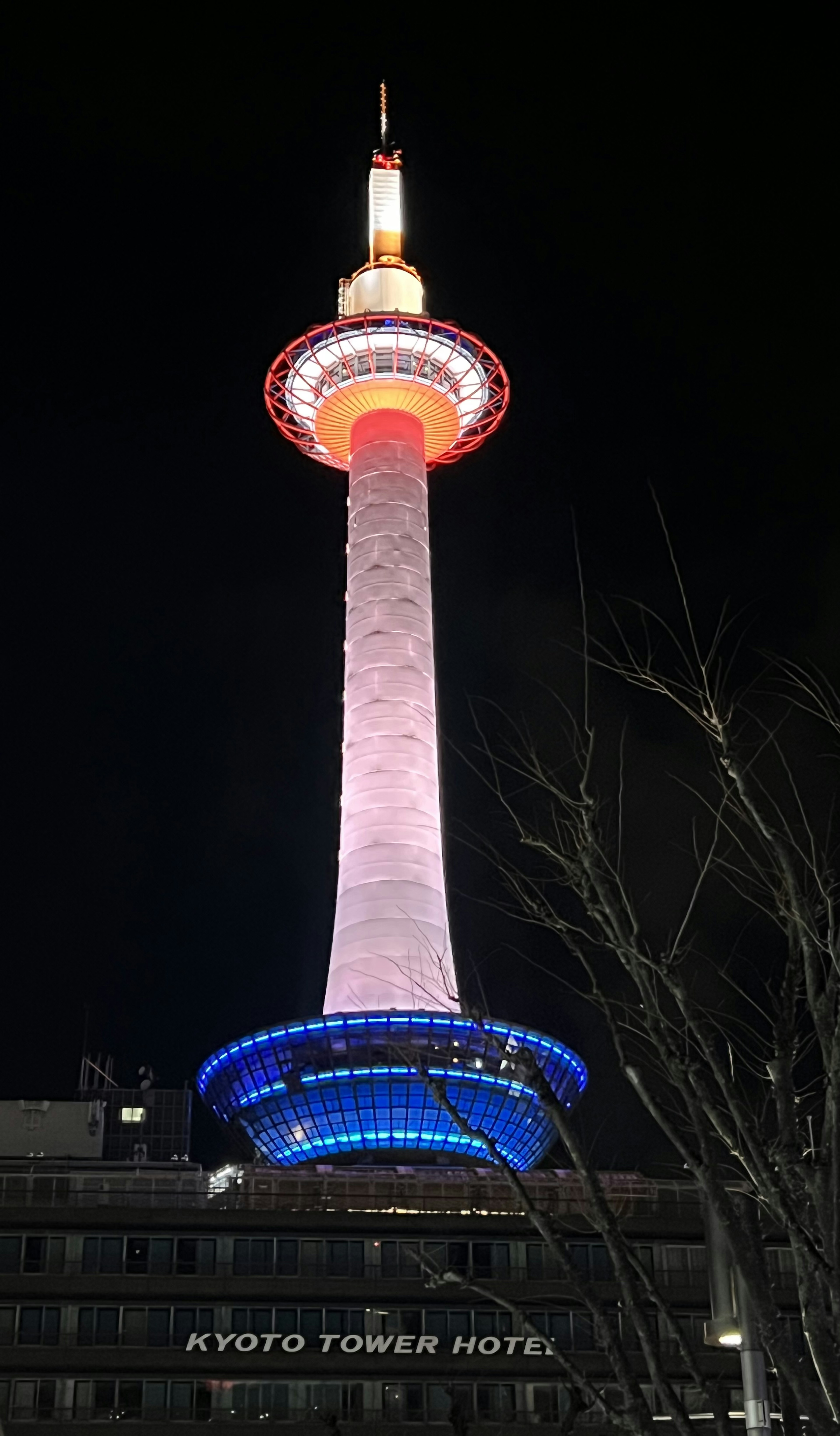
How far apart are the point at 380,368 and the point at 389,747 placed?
2795 centimetres

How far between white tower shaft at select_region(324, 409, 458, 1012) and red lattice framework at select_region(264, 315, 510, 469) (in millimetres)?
2577

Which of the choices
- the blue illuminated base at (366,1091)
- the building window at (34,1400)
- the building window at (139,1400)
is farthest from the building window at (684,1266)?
the building window at (34,1400)

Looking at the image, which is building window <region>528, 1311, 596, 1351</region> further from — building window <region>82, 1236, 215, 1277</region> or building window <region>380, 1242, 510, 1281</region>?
building window <region>82, 1236, 215, 1277</region>

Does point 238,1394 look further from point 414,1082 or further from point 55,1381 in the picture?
point 414,1082

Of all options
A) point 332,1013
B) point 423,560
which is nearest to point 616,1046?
point 332,1013

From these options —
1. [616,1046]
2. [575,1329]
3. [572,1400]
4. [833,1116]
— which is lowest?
[572,1400]

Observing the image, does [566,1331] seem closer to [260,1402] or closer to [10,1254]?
[260,1402]

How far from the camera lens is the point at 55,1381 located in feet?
244

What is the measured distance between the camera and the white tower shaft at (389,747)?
95.9m

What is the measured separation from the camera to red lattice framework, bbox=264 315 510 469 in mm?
113062

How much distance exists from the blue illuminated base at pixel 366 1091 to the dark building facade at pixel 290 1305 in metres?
8.81

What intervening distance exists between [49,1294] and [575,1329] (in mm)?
23849

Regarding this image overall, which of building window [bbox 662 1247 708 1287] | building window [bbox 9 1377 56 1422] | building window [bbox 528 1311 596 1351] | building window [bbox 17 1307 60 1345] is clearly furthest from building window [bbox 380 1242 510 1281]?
building window [bbox 9 1377 56 1422]

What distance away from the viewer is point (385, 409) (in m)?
115
